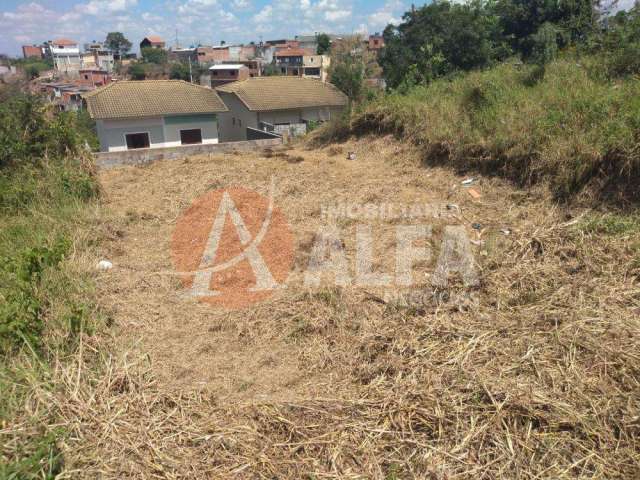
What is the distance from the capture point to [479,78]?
743 cm

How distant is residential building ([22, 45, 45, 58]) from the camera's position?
3622 inches

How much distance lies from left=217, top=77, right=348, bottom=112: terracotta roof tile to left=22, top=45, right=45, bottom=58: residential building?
9618cm

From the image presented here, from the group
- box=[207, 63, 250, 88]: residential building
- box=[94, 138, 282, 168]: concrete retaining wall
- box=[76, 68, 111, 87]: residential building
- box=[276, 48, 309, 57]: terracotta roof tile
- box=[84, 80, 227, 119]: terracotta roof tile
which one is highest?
box=[276, 48, 309, 57]: terracotta roof tile

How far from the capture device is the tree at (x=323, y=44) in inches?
2143

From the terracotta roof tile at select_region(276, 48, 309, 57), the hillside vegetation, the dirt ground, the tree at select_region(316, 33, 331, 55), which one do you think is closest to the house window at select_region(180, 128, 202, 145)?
the dirt ground

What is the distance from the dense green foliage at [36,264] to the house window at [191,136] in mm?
8134

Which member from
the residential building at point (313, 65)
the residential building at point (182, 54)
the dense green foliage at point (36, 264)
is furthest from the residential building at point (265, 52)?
the dense green foliage at point (36, 264)

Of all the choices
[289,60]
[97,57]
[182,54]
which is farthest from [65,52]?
[289,60]

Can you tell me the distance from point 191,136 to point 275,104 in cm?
340

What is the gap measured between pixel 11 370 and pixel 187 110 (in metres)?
14.3

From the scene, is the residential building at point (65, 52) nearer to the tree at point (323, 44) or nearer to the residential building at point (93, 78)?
the residential building at point (93, 78)

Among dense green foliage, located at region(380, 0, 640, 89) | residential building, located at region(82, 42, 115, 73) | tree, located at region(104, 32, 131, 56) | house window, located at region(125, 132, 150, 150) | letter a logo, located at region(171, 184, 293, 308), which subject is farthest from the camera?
tree, located at region(104, 32, 131, 56)

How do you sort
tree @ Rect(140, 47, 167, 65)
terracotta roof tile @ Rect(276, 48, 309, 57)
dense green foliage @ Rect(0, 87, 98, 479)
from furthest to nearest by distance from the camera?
tree @ Rect(140, 47, 167, 65), terracotta roof tile @ Rect(276, 48, 309, 57), dense green foliage @ Rect(0, 87, 98, 479)

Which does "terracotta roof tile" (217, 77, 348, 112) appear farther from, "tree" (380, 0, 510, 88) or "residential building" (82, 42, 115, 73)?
"residential building" (82, 42, 115, 73)
